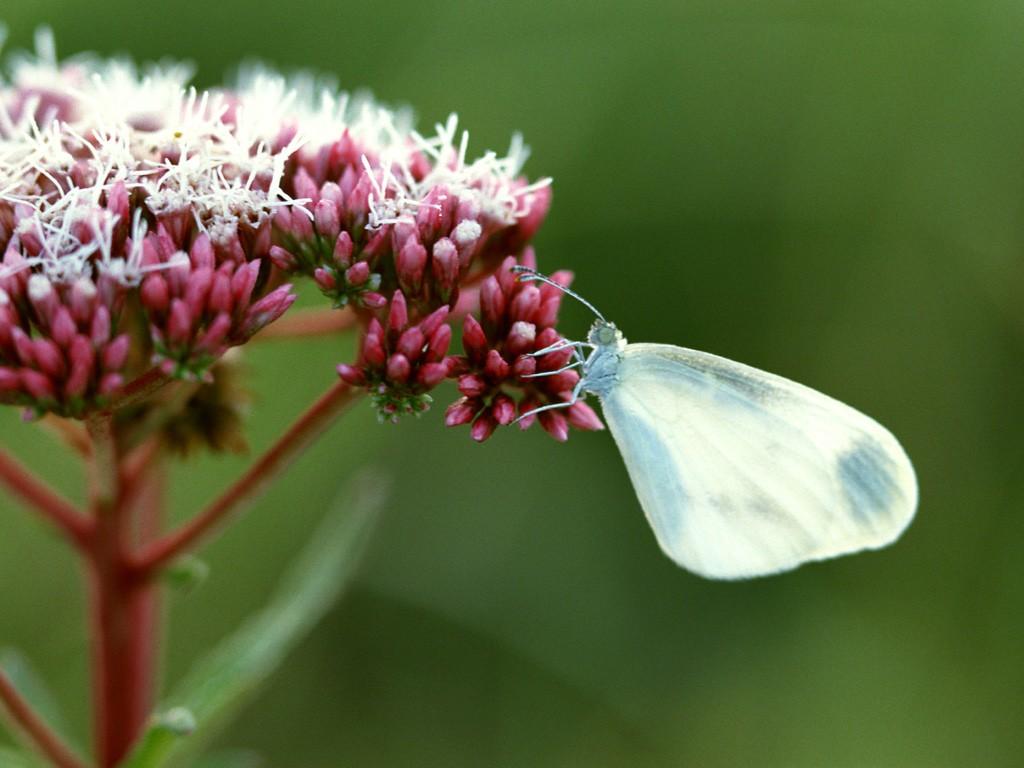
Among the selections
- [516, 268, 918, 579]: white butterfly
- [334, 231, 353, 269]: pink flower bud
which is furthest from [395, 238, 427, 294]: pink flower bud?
[516, 268, 918, 579]: white butterfly

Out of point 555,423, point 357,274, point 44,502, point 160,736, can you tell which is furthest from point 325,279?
point 160,736

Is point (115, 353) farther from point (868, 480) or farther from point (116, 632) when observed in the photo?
point (868, 480)

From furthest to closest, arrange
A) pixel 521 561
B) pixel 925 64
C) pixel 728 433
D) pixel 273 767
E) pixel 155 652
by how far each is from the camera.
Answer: pixel 925 64
pixel 521 561
pixel 273 767
pixel 155 652
pixel 728 433

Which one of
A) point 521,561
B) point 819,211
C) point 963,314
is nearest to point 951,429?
point 963,314

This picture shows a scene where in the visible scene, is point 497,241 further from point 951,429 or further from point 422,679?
point 951,429

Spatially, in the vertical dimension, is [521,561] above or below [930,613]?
below

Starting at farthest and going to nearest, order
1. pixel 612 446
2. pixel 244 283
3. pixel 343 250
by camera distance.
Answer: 1. pixel 612 446
2. pixel 343 250
3. pixel 244 283

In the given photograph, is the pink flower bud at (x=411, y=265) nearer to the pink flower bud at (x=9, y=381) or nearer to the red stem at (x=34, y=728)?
the pink flower bud at (x=9, y=381)
